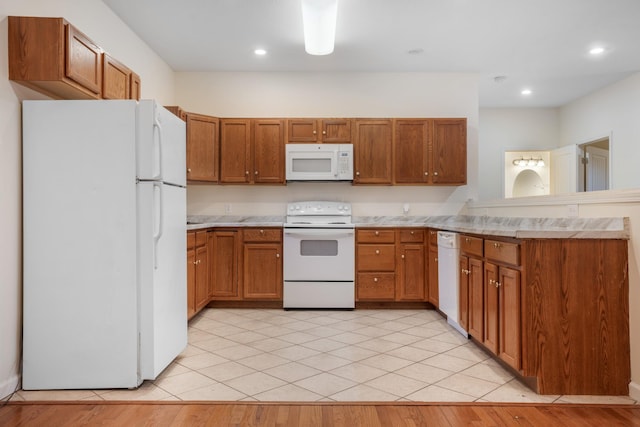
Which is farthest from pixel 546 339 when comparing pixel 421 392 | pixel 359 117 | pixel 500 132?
pixel 500 132

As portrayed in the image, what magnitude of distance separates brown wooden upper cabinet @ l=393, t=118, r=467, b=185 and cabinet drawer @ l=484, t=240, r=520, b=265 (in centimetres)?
203

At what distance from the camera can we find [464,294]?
347cm

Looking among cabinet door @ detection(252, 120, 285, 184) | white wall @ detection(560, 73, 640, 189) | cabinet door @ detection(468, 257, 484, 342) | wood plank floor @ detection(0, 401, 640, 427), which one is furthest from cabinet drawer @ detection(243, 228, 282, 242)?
white wall @ detection(560, 73, 640, 189)

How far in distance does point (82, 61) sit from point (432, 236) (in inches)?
134

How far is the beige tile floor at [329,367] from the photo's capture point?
242 centimetres

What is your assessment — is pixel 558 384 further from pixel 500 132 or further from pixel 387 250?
pixel 500 132

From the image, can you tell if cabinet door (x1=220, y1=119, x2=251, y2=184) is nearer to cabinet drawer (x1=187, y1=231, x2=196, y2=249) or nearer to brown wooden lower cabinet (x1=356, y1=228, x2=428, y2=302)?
cabinet drawer (x1=187, y1=231, x2=196, y2=249)

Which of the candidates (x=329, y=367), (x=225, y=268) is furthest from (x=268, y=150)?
(x=329, y=367)

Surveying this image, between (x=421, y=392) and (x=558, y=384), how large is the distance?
76 cm

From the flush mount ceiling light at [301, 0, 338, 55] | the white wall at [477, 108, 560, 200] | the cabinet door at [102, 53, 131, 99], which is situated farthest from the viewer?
the white wall at [477, 108, 560, 200]

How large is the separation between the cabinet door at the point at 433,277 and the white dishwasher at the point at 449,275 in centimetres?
13

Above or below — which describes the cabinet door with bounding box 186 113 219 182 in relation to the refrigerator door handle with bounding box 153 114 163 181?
above

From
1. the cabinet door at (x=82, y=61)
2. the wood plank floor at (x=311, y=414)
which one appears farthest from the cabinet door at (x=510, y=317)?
the cabinet door at (x=82, y=61)

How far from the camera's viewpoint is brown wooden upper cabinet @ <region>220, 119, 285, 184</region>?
489 centimetres
